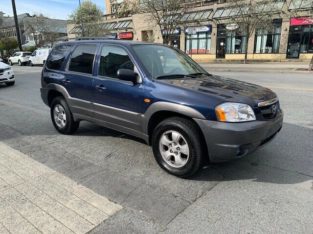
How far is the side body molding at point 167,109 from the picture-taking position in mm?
3504

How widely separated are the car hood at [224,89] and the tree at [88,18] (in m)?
38.9

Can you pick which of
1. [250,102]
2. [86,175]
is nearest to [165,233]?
[86,175]

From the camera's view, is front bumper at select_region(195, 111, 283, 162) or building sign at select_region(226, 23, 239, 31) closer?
front bumper at select_region(195, 111, 283, 162)

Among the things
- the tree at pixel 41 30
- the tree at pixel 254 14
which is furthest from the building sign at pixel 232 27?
the tree at pixel 41 30

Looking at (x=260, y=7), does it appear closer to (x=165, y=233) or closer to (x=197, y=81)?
(x=197, y=81)

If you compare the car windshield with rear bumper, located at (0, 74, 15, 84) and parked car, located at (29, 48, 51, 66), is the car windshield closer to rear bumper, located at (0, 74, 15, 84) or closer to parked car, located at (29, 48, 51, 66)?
rear bumper, located at (0, 74, 15, 84)

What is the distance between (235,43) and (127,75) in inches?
1212

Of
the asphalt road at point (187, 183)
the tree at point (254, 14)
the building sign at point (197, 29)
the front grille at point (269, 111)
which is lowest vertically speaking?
the asphalt road at point (187, 183)

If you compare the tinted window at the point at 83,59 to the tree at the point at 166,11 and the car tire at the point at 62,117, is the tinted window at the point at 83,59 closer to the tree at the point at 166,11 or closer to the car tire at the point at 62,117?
the car tire at the point at 62,117

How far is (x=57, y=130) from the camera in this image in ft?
19.4

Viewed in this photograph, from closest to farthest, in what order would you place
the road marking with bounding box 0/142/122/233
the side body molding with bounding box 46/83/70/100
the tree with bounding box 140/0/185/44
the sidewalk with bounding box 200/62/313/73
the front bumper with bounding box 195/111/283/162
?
1. the road marking with bounding box 0/142/122/233
2. the front bumper with bounding box 195/111/283/162
3. the side body molding with bounding box 46/83/70/100
4. the sidewalk with bounding box 200/62/313/73
5. the tree with bounding box 140/0/185/44

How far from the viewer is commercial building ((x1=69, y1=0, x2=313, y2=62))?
90.6ft

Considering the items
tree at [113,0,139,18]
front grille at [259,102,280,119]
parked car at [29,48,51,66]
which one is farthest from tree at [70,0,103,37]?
front grille at [259,102,280,119]

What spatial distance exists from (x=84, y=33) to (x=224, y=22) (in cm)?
2062
